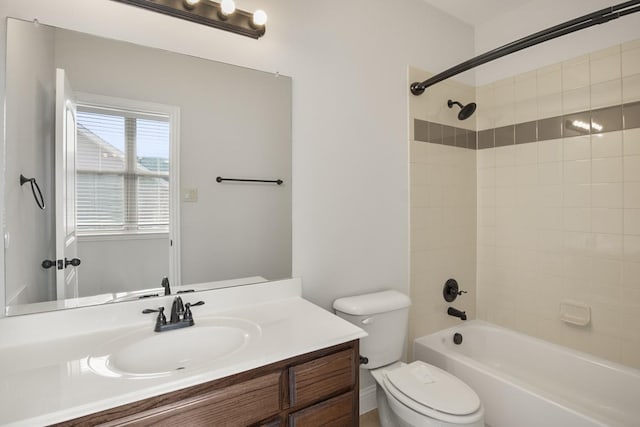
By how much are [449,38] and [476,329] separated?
2.15 meters

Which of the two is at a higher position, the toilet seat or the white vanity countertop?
the white vanity countertop

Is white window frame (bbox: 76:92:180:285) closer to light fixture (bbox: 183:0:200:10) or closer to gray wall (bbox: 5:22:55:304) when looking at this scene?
gray wall (bbox: 5:22:55:304)

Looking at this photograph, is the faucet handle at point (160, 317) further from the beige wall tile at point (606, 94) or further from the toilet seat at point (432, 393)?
the beige wall tile at point (606, 94)

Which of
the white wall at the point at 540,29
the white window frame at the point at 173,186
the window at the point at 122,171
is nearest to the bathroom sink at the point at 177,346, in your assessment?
the white window frame at the point at 173,186

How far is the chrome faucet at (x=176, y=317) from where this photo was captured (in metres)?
1.22

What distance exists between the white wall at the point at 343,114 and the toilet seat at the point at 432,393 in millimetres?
507

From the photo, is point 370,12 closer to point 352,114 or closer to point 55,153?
point 352,114

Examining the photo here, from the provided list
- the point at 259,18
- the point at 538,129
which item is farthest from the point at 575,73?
the point at 259,18

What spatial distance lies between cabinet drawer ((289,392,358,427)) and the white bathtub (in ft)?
3.03

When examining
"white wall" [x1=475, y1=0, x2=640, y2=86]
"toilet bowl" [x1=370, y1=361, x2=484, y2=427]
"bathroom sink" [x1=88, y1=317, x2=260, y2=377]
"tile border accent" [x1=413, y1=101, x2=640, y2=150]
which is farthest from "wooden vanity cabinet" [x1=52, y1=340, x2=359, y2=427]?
"white wall" [x1=475, y1=0, x2=640, y2=86]

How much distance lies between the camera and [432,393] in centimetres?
143

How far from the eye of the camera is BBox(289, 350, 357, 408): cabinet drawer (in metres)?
1.08

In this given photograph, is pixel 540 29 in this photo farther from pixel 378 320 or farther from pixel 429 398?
pixel 429 398

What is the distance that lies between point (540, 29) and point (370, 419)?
8.96ft
